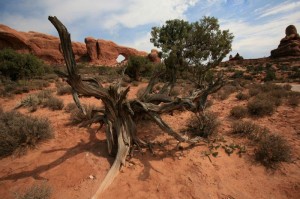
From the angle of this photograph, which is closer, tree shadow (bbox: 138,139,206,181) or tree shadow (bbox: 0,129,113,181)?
tree shadow (bbox: 0,129,113,181)

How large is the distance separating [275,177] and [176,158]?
72.1 inches

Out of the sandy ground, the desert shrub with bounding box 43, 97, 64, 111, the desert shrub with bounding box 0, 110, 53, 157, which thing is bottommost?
the sandy ground

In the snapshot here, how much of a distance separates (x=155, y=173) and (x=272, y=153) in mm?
2390

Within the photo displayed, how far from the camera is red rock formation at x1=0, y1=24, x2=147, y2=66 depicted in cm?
3322

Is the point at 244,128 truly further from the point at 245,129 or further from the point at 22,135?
the point at 22,135

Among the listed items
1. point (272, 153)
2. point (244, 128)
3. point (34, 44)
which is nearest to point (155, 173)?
point (272, 153)

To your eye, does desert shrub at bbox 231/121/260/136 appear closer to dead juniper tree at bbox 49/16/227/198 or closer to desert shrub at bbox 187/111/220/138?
desert shrub at bbox 187/111/220/138

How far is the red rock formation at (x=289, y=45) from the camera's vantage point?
39.1 m

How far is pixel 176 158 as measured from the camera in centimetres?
374

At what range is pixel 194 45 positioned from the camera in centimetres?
570

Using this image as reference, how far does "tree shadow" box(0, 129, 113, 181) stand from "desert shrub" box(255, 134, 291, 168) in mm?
3175

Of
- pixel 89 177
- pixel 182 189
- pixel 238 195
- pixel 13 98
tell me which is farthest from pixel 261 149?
pixel 13 98

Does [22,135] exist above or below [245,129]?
above

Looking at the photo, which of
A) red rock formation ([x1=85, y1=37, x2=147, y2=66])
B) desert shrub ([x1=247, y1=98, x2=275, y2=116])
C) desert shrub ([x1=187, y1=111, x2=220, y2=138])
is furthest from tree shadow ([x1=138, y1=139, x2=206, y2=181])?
red rock formation ([x1=85, y1=37, x2=147, y2=66])
